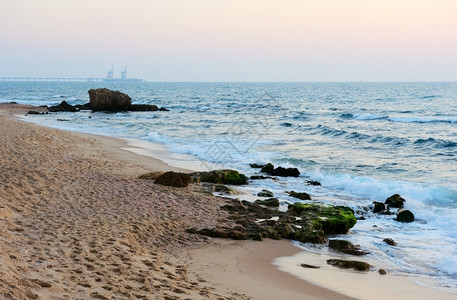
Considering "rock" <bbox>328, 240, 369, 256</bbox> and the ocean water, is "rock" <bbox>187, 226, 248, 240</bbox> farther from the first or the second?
"rock" <bbox>328, 240, 369, 256</bbox>

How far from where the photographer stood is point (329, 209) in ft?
34.2

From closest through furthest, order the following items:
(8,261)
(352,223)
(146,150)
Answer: (8,261)
(352,223)
(146,150)

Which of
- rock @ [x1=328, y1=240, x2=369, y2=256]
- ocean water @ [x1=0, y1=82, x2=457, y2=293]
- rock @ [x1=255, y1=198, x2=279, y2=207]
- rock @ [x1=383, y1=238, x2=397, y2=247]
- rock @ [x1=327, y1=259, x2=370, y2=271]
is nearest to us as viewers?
rock @ [x1=327, y1=259, x2=370, y2=271]

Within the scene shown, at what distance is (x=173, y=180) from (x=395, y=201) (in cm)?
570

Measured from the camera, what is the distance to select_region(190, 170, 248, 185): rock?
13.5 metres

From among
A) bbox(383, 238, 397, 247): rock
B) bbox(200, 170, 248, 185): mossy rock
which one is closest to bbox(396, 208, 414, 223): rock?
bbox(383, 238, 397, 247): rock

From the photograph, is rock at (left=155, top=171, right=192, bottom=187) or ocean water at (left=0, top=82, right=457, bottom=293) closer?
ocean water at (left=0, top=82, right=457, bottom=293)

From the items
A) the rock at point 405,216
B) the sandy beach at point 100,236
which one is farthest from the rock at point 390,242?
the sandy beach at point 100,236

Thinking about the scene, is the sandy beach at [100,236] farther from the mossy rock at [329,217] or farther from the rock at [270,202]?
the mossy rock at [329,217]

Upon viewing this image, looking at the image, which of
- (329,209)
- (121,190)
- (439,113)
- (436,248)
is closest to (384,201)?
(329,209)

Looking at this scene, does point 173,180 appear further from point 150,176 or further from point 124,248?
point 124,248

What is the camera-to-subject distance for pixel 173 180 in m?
12.1

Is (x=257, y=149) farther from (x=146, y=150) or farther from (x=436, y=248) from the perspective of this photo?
(x=436, y=248)

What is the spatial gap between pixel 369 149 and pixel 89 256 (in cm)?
1876
